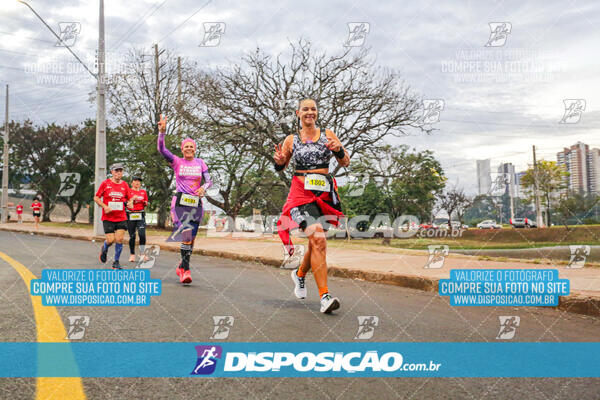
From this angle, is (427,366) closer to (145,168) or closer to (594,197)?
(145,168)

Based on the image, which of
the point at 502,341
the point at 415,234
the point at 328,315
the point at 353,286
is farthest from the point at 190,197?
the point at 415,234

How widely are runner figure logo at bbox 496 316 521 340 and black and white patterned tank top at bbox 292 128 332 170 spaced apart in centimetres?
214

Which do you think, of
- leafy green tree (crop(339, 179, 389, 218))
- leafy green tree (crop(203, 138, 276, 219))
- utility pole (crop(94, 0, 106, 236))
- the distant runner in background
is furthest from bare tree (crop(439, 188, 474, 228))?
the distant runner in background

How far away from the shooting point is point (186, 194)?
21.3ft

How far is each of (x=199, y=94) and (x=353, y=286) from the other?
17472 millimetres

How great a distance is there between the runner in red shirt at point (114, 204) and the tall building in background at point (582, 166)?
5397 centimetres

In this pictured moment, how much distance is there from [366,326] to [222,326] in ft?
3.72

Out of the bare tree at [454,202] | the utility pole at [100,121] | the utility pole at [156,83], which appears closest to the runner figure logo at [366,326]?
the utility pole at [100,121]

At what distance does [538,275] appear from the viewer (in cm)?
624

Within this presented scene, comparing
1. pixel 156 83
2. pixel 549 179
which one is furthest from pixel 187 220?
pixel 549 179

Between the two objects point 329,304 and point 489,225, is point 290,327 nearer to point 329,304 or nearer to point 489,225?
point 329,304

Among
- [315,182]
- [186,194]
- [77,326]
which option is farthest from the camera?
[186,194]

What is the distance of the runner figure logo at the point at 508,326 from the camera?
363 centimetres

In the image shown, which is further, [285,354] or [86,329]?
[86,329]
